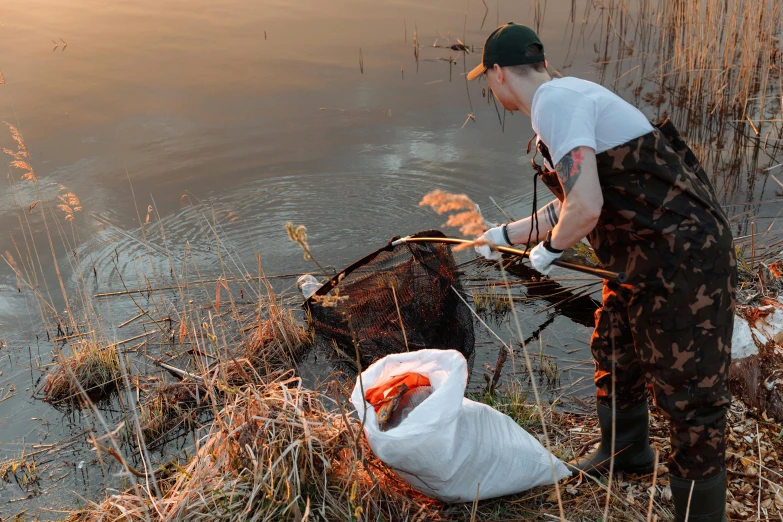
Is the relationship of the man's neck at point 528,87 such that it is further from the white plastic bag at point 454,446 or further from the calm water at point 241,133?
the calm water at point 241,133

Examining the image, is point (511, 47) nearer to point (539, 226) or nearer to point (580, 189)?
point (580, 189)

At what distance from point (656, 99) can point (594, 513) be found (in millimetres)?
7214

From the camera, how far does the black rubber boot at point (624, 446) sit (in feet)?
10.4

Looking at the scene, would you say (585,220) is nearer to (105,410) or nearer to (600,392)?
(600,392)

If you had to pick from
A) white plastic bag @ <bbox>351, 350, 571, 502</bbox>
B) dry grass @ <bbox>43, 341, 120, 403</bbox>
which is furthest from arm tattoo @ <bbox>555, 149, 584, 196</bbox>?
dry grass @ <bbox>43, 341, 120, 403</bbox>

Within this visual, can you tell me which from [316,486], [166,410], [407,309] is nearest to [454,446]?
[316,486]

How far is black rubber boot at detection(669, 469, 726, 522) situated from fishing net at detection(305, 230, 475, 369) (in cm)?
191

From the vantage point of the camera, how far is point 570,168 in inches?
95.0

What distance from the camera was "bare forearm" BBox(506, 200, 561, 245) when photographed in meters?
3.07

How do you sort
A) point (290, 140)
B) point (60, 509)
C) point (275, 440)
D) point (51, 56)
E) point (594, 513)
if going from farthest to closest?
point (51, 56) < point (290, 140) < point (60, 509) < point (594, 513) < point (275, 440)

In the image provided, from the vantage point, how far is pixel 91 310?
4641mm

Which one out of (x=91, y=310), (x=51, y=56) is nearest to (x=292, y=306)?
(x=91, y=310)

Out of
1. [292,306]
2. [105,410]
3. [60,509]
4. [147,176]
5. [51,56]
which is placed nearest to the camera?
[60,509]

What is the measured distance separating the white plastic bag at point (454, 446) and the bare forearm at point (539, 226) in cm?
60
